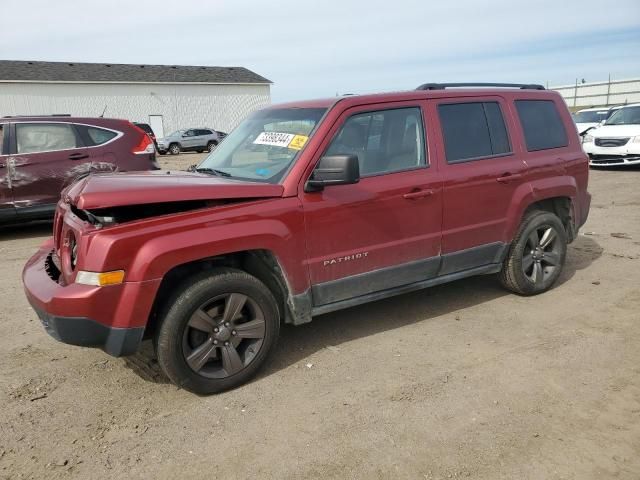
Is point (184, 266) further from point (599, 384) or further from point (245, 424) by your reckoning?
point (599, 384)

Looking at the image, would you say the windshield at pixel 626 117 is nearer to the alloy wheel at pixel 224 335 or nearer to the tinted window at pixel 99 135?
the tinted window at pixel 99 135

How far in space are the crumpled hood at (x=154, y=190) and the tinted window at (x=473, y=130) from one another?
158 centimetres

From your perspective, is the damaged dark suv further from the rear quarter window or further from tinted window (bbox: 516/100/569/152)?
tinted window (bbox: 516/100/569/152)

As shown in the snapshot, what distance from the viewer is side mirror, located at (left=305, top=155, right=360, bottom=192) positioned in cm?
330

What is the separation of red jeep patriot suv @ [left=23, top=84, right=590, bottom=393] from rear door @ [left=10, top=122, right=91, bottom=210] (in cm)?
450

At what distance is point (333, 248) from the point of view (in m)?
3.62

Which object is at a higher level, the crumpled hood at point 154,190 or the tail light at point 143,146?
the tail light at point 143,146

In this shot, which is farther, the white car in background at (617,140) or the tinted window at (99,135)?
the white car in background at (617,140)

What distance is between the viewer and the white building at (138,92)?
3198cm

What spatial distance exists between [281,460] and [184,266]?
1.30 meters

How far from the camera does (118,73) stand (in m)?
35.3

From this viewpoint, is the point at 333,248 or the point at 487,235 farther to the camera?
the point at 487,235

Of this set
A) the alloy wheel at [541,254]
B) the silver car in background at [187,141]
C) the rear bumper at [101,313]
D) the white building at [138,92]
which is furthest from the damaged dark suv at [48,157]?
the white building at [138,92]

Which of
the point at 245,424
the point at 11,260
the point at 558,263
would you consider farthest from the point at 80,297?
the point at 11,260
